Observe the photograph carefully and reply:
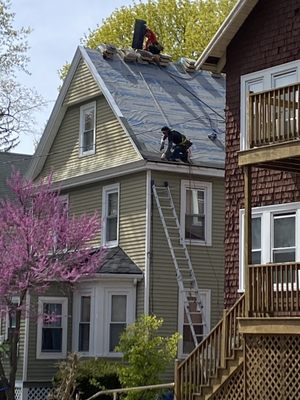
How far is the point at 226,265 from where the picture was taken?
23734 millimetres

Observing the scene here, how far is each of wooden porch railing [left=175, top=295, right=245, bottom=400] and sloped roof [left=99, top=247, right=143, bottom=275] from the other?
880 centimetres

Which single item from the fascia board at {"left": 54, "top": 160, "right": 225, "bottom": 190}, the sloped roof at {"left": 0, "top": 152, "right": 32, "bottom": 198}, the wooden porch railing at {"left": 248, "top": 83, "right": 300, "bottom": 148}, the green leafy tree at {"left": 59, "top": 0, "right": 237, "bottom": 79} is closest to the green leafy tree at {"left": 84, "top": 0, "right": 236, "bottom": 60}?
the green leafy tree at {"left": 59, "top": 0, "right": 237, "bottom": 79}

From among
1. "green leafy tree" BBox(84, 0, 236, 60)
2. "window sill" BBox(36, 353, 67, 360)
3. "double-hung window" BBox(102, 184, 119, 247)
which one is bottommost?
"window sill" BBox(36, 353, 67, 360)

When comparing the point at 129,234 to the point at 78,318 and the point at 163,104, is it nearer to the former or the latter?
the point at 78,318

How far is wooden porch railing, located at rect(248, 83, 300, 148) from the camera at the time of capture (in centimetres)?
1920

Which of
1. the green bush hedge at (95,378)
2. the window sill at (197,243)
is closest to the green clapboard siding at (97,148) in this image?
the window sill at (197,243)

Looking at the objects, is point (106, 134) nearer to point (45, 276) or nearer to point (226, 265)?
point (45, 276)

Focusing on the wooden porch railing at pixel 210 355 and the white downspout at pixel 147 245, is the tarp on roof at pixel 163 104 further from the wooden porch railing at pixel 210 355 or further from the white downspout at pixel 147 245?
the wooden porch railing at pixel 210 355

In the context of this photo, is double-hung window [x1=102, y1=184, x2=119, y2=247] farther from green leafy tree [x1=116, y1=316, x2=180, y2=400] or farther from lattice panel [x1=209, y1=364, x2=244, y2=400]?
lattice panel [x1=209, y1=364, x2=244, y2=400]

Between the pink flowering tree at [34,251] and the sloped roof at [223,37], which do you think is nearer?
the sloped roof at [223,37]

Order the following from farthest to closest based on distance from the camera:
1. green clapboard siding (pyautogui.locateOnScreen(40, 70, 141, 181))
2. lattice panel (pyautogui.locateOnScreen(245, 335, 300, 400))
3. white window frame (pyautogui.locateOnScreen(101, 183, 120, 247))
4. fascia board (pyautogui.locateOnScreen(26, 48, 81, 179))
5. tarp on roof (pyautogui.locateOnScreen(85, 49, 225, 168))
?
1. fascia board (pyautogui.locateOnScreen(26, 48, 81, 179))
2. white window frame (pyautogui.locateOnScreen(101, 183, 120, 247))
3. green clapboard siding (pyautogui.locateOnScreen(40, 70, 141, 181))
4. tarp on roof (pyautogui.locateOnScreen(85, 49, 225, 168))
5. lattice panel (pyautogui.locateOnScreen(245, 335, 300, 400))

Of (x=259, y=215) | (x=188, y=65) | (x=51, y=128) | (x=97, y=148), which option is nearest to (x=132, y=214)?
(x=97, y=148)

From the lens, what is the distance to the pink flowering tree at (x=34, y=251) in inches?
1087

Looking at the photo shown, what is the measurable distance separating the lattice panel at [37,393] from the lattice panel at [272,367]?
39.5ft
